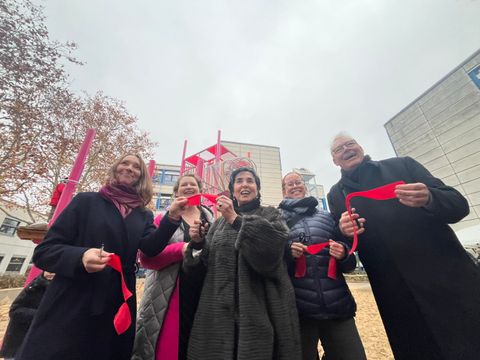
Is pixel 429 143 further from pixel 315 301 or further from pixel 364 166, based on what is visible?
pixel 315 301

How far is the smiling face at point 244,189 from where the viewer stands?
2.05 m

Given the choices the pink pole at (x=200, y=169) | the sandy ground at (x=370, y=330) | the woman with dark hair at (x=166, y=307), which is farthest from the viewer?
the pink pole at (x=200, y=169)

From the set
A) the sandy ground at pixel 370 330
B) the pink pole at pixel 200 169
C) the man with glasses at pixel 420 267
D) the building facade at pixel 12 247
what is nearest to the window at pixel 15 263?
the building facade at pixel 12 247

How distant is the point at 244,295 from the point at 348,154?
1.77m

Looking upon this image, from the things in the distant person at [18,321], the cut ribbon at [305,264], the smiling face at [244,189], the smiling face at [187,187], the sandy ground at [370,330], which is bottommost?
the sandy ground at [370,330]

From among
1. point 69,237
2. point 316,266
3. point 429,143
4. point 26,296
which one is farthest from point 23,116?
point 429,143

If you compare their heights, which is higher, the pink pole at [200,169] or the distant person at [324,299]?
the pink pole at [200,169]

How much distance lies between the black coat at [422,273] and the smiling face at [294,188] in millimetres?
826

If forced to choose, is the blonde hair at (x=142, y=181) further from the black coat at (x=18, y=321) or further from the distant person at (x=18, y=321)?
the black coat at (x=18, y=321)

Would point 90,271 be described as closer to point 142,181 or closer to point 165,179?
point 142,181

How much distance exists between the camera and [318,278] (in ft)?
6.18

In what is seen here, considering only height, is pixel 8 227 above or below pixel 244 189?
above

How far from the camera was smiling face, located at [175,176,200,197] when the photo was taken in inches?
93.9

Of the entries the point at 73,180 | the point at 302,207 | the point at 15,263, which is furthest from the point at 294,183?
the point at 15,263
